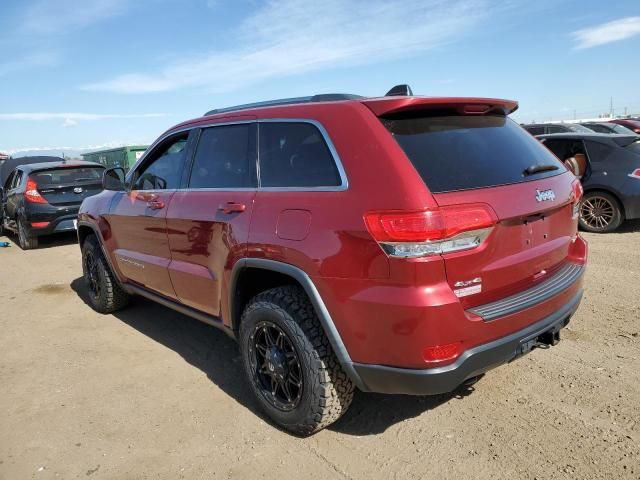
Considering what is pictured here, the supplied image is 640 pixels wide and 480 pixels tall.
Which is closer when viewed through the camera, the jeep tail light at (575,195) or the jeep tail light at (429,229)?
the jeep tail light at (429,229)

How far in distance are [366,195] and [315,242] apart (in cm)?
35

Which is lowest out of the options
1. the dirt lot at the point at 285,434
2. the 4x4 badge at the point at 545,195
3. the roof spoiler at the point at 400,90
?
the dirt lot at the point at 285,434

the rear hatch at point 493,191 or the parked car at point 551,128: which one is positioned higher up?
the parked car at point 551,128

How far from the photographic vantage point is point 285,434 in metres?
2.88

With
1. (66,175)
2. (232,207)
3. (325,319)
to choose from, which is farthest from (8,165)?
(325,319)

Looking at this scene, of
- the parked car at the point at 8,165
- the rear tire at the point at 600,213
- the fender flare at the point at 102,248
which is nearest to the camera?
the fender flare at the point at 102,248

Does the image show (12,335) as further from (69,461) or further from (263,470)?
(263,470)

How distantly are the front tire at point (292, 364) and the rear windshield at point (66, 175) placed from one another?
A: 7824 millimetres

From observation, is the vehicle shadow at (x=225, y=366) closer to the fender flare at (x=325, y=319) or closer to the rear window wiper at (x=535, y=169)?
the fender flare at (x=325, y=319)

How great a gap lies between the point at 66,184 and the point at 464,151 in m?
8.77

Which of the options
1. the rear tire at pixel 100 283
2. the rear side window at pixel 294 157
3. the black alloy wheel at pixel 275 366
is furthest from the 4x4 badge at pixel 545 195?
the rear tire at pixel 100 283

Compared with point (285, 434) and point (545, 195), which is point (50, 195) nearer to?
point (285, 434)

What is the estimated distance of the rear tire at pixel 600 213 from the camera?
7.34m

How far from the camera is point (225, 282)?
3109 mm
